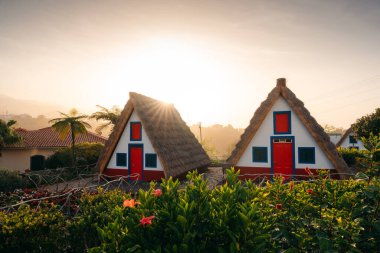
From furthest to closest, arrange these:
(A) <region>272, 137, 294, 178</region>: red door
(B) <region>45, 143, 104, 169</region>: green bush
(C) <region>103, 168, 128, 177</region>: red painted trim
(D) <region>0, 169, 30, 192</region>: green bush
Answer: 1. (B) <region>45, 143, 104, 169</region>: green bush
2. (C) <region>103, 168, 128, 177</region>: red painted trim
3. (D) <region>0, 169, 30, 192</region>: green bush
4. (A) <region>272, 137, 294, 178</region>: red door

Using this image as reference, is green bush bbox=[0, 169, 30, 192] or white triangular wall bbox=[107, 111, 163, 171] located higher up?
white triangular wall bbox=[107, 111, 163, 171]

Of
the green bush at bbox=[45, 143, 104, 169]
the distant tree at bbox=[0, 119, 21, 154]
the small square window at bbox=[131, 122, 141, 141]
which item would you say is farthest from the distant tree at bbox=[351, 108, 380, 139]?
the distant tree at bbox=[0, 119, 21, 154]

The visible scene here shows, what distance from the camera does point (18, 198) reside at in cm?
920

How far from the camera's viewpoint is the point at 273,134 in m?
15.1

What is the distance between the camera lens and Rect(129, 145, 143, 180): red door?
52.8 feet

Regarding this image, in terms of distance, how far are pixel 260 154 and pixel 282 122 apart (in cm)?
234

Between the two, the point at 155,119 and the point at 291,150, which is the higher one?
the point at 155,119

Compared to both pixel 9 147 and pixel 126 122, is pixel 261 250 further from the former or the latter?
pixel 9 147

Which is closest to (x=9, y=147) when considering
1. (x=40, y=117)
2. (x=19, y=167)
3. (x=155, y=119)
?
(x=19, y=167)

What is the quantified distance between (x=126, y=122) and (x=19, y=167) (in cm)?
1549

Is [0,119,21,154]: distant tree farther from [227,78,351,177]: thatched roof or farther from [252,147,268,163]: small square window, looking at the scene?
[252,147,268,163]: small square window

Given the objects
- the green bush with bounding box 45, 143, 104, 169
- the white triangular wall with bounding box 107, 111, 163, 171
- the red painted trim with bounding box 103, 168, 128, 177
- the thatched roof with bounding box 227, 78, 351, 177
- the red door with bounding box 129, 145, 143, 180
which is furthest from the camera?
the green bush with bounding box 45, 143, 104, 169

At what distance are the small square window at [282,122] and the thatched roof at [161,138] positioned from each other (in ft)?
20.2

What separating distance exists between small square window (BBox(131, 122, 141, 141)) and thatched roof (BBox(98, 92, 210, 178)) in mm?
589
